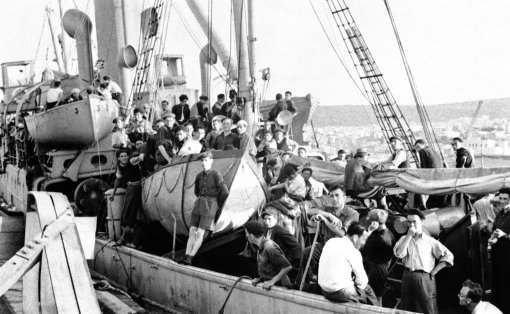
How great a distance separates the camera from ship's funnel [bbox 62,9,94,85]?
18.6m

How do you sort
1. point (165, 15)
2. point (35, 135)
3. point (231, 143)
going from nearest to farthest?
1. point (231, 143)
2. point (35, 135)
3. point (165, 15)

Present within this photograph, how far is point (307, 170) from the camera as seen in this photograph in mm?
8820

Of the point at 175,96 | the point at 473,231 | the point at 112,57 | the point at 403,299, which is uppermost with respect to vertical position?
the point at 112,57

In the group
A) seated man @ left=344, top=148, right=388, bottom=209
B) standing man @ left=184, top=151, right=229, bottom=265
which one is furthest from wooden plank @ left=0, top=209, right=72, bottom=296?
seated man @ left=344, top=148, right=388, bottom=209

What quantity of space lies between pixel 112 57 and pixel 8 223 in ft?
38.3

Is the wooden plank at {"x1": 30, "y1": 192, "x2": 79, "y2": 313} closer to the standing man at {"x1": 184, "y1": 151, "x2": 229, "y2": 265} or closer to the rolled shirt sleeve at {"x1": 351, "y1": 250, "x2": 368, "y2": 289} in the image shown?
the rolled shirt sleeve at {"x1": 351, "y1": 250, "x2": 368, "y2": 289}

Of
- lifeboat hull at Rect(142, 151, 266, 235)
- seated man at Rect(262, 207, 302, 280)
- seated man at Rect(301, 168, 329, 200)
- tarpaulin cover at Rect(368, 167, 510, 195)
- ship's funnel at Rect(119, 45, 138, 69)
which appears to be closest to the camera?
seated man at Rect(262, 207, 302, 280)

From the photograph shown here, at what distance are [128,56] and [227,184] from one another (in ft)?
29.5

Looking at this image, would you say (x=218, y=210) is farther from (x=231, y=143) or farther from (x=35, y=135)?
(x=35, y=135)

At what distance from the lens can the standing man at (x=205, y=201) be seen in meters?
8.57

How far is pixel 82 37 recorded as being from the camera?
1877cm

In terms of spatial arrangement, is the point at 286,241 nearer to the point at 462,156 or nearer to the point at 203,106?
the point at 462,156

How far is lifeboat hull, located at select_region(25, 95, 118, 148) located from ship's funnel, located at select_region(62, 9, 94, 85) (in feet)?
13.1

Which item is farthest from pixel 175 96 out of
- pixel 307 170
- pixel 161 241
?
pixel 307 170
